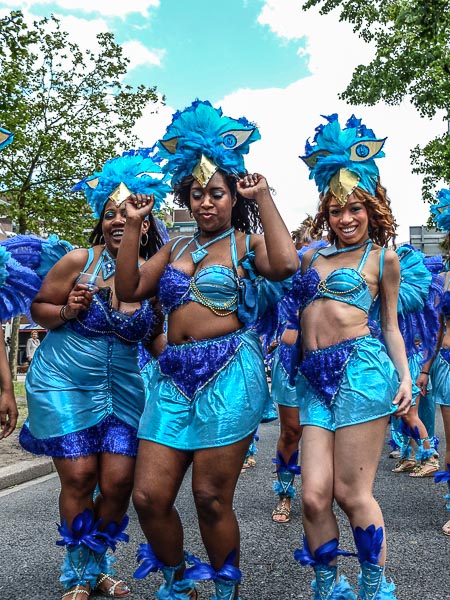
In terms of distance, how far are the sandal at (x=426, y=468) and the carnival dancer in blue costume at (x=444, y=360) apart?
144 cm

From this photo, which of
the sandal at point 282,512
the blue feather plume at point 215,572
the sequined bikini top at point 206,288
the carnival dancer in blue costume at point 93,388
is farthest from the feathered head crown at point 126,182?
the sandal at point 282,512

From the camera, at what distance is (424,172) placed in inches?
739

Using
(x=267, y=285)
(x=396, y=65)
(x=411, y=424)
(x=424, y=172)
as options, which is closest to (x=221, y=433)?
(x=267, y=285)

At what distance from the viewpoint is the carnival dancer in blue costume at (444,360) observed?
15.4 feet

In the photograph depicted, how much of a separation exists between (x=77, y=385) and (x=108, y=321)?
1.15 ft

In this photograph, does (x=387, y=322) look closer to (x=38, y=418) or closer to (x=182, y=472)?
(x=182, y=472)

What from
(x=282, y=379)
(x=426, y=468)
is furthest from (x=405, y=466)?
(x=282, y=379)

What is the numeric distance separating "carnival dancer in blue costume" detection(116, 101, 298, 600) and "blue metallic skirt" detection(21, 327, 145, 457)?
1.52 ft

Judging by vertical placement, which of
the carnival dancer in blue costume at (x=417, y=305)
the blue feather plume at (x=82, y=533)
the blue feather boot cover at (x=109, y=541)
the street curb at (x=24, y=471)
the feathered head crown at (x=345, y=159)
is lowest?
the street curb at (x=24, y=471)

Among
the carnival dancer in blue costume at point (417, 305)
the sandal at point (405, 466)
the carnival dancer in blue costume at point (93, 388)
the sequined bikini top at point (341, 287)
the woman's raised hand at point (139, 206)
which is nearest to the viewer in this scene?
the woman's raised hand at point (139, 206)

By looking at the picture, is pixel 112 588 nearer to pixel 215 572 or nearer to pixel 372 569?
pixel 215 572

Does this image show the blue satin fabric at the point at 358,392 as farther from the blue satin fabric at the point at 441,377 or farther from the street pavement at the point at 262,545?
the blue satin fabric at the point at 441,377

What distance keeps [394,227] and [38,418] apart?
80.6 inches

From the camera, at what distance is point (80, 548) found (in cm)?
316
